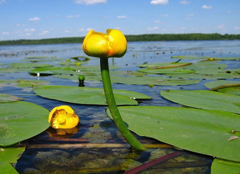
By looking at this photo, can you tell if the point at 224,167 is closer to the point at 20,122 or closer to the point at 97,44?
the point at 97,44

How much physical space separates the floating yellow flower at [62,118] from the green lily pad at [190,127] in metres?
0.43

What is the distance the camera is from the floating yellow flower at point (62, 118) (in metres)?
2.05

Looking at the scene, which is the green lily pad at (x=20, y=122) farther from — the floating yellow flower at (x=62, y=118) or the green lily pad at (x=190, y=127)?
the green lily pad at (x=190, y=127)

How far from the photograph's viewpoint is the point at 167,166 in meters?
1.49

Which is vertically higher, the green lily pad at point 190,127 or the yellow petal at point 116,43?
the yellow petal at point 116,43

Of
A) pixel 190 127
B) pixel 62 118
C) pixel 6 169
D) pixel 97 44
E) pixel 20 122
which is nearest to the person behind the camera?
pixel 97 44

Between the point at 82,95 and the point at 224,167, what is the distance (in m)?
1.92

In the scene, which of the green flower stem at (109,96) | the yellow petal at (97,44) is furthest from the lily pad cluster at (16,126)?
the yellow petal at (97,44)

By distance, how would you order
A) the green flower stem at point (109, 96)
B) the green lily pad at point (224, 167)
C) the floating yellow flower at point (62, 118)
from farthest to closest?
the floating yellow flower at point (62, 118) < the green lily pad at point (224, 167) < the green flower stem at point (109, 96)

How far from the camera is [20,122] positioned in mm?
1934

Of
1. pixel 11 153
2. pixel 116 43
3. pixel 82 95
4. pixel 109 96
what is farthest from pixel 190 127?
pixel 82 95

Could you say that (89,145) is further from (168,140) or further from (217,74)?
(217,74)

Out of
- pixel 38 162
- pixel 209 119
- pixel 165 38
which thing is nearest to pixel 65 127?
pixel 38 162

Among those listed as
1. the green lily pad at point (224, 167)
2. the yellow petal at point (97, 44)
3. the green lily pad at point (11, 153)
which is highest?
the yellow petal at point (97, 44)
